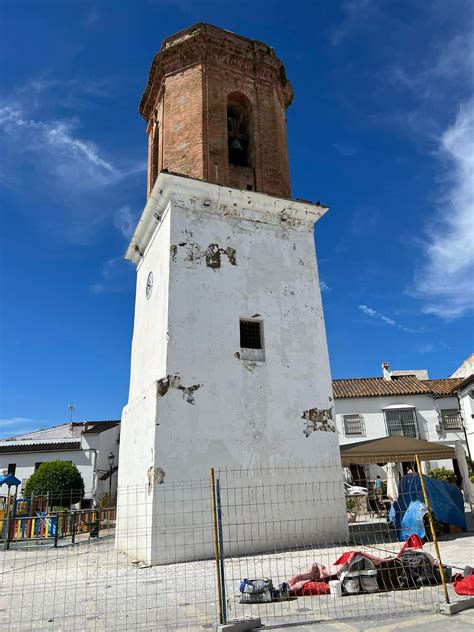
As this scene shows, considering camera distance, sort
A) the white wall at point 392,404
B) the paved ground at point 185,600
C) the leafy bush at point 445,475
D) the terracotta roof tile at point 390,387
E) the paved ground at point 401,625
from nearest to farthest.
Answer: the paved ground at point 401,625 < the paved ground at point 185,600 < the leafy bush at point 445,475 < the white wall at point 392,404 < the terracotta roof tile at point 390,387

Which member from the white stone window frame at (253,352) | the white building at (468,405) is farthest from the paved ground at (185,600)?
the white building at (468,405)

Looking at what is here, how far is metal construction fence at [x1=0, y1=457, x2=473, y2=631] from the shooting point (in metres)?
4.99

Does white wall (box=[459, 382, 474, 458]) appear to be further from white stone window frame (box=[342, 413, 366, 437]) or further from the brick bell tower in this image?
the brick bell tower

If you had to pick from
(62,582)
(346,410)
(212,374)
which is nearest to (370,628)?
(62,582)

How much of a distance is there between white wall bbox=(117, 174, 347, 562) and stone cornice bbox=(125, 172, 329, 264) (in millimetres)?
27

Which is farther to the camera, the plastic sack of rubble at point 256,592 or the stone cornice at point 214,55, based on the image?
the stone cornice at point 214,55

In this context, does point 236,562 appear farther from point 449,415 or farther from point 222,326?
point 449,415

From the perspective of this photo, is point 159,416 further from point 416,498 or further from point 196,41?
point 196,41

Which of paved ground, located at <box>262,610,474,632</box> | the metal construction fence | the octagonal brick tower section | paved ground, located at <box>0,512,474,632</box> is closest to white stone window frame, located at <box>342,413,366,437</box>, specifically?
the metal construction fence

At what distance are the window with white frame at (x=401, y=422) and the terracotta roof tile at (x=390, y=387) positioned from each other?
968mm

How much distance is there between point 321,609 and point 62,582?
14.3 ft

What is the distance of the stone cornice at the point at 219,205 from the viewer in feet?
34.0

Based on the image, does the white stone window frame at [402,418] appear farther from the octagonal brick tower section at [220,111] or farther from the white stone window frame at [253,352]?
the white stone window frame at [253,352]

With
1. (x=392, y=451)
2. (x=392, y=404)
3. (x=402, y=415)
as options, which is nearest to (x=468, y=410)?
(x=402, y=415)
